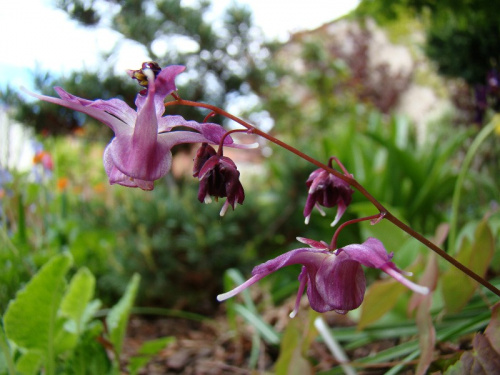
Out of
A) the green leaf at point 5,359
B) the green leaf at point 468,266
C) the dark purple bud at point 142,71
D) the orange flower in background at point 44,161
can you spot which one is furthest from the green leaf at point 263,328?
the orange flower in background at point 44,161

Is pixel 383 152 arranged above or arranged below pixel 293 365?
above

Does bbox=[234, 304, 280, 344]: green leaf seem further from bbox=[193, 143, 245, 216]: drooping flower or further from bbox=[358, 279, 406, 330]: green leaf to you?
bbox=[193, 143, 245, 216]: drooping flower

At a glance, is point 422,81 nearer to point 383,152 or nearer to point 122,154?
point 383,152

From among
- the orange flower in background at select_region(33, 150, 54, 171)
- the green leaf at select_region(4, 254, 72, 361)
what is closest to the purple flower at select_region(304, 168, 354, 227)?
the green leaf at select_region(4, 254, 72, 361)

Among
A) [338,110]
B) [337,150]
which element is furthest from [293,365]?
[338,110]

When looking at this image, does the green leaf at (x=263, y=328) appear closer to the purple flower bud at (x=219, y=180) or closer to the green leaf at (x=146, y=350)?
the green leaf at (x=146, y=350)

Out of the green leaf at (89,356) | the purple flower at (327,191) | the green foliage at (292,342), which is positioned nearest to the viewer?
the purple flower at (327,191)
